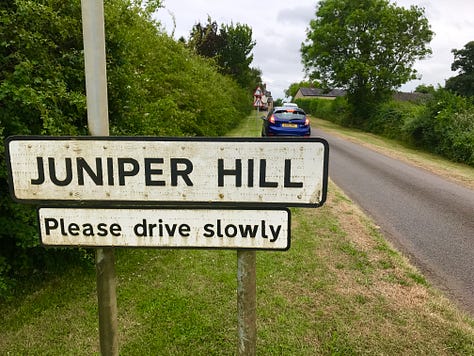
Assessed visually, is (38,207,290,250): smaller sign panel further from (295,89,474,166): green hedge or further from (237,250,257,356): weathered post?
(295,89,474,166): green hedge

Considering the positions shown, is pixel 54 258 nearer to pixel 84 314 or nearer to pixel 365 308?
pixel 84 314

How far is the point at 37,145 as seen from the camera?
1.48m

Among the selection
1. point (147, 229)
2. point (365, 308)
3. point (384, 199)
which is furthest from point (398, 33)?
point (147, 229)

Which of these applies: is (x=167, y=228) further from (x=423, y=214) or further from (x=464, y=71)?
(x=464, y=71)

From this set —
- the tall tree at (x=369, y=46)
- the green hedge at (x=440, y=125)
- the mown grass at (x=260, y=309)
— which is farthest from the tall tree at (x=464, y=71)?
the mown grass at (x=260, y=309)

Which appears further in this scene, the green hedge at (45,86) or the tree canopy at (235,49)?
the tree canopy at (235,49)

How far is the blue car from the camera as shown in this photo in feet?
43.5

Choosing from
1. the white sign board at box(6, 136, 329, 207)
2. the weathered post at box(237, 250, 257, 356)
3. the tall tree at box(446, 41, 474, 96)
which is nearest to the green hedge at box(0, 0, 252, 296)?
the white sign board at box(6, 136, 329, 207)

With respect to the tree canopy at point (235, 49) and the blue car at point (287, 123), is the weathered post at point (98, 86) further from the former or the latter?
the tree canopy at point (235, 49)

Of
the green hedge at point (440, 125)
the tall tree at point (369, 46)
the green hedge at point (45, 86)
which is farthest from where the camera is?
the tall tree at point (369, 46)

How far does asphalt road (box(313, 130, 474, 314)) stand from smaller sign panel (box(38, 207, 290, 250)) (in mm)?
2836

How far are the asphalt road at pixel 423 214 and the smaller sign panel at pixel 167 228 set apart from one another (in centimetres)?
284

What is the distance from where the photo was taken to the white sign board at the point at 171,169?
149 cm

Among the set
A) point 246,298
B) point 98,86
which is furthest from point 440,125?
point 98,86
